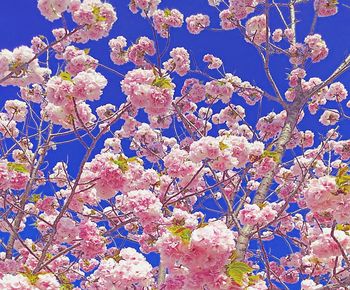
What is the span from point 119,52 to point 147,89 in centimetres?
314

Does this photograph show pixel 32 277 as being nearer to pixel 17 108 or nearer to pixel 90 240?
pixel 90 240

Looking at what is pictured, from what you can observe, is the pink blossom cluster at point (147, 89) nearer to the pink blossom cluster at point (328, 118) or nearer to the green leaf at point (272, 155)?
the green leaf at point (272, 155)

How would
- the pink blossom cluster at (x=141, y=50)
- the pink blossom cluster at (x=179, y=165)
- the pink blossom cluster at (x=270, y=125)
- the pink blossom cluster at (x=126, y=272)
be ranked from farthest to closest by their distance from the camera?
1. the pink blossom cluster at (x=270, y=125)
2. the pink blossom cluster at (x=141, y=50)
3. the pink blossom cluster at (x=179, y=165)
4. the pink blossom cluster at (x=126, y=272)

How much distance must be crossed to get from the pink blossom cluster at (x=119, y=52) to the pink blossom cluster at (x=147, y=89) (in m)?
2.98

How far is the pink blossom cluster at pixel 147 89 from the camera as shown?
3850mm

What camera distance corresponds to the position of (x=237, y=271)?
109 inches

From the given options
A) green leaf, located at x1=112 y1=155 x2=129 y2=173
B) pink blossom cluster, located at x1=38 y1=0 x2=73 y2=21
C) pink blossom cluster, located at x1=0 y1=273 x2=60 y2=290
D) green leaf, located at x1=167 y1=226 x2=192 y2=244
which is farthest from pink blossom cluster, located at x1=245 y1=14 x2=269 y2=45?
pink blossom cluster, located at x1=0 y1=273 x2=60 y2=290

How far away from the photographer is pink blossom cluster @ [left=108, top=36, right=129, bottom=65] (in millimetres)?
6793

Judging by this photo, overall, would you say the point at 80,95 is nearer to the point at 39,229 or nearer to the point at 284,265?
the point at 39,229

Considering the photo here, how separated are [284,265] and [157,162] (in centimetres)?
248

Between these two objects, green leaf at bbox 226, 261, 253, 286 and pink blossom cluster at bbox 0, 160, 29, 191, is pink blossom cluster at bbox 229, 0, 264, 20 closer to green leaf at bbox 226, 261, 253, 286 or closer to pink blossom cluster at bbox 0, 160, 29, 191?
pink blossom cluster at bbox 0, 160, 29, 191

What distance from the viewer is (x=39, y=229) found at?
22.0 ft

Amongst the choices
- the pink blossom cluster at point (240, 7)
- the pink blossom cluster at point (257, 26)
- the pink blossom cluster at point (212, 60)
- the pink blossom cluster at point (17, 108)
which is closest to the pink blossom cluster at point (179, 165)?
the pink blossom cluster at point (257, 26)

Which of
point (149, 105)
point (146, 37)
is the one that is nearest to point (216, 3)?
point (146, 37)
